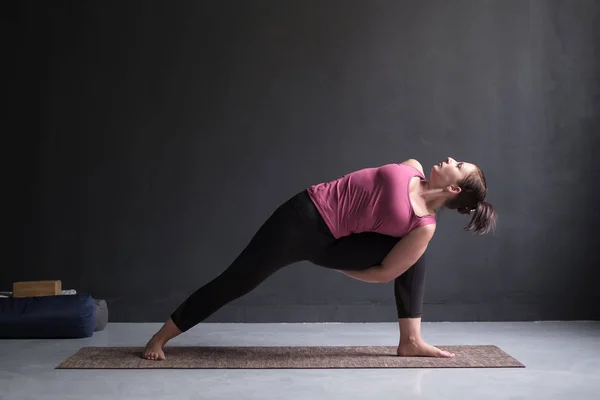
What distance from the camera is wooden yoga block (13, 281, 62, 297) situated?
4.23 metres

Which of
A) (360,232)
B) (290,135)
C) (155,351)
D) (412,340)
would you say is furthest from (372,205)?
(290,135)

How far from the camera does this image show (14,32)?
464 cm

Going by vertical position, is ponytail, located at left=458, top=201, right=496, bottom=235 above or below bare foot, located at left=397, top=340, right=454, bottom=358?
above

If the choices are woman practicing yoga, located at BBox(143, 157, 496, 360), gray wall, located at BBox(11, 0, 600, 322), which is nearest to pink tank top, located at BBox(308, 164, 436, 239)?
woman practicing yoga, located at BBox(143, 157, 496, 360)

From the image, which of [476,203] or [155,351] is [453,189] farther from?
[155,351]

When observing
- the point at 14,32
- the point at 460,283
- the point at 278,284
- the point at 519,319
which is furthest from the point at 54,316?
the point at 519,319

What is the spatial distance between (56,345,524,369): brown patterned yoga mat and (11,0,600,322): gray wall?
3.38 feet

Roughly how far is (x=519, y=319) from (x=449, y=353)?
4.61 feet

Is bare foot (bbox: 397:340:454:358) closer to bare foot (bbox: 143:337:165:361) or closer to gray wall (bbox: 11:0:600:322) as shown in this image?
bare foot (bbox: 143:337:165:361)

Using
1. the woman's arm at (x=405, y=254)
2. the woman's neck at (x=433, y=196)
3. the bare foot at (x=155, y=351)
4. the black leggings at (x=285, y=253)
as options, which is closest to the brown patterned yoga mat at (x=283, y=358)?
the bare foot at (x=155, y=351)

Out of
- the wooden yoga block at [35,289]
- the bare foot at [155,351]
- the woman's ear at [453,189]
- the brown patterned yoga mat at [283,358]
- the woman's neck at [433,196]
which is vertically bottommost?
the brown patterned yoga mat at [283,358]

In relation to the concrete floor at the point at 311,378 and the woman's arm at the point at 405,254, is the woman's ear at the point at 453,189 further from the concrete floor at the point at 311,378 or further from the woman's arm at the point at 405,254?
the concrete floor at the point at 311,378

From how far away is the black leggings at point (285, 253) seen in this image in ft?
10.8

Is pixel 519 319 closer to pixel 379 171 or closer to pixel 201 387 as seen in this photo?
pixel 379 171
